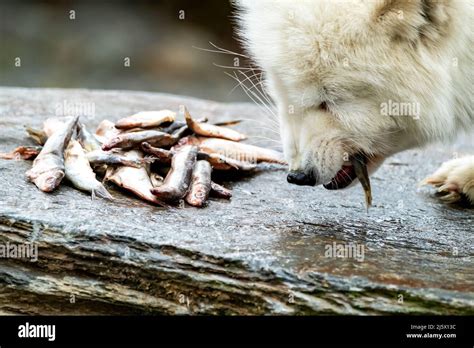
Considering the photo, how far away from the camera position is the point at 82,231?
430cm

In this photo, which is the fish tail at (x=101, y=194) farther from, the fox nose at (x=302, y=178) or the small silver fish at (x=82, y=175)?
the fox nose at (x=302, y=178)

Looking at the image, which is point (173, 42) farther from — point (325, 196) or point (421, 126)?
point (421, 126)

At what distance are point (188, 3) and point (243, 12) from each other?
1214 cm

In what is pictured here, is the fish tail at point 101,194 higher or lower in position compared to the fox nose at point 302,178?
lower

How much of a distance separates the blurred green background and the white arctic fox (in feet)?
35.7

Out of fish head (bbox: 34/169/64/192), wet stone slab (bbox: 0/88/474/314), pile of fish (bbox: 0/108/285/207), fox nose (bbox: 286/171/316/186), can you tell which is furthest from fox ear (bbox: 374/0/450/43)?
fish head (bbox: 34/169/64/192)

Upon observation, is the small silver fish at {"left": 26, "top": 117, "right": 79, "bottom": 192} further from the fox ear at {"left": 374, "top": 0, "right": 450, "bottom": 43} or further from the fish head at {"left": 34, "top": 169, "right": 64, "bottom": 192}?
the fox ear at {"left": 374, "top": 0, "right": 450, "bottom": 43}

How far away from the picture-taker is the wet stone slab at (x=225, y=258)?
391 centimetres

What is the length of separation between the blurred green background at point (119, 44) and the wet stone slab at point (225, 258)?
1056 cm

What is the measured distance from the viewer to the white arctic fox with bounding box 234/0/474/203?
4.22 metres

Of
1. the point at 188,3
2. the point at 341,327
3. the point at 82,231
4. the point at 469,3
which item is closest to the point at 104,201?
the point at 82,231

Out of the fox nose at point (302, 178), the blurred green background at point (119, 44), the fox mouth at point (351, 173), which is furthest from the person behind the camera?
the blurred green background at point (119, 44)

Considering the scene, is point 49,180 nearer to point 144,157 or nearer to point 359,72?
point 144,157

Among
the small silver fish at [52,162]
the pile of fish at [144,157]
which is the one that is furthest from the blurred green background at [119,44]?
the small silver fish at [52,162]
